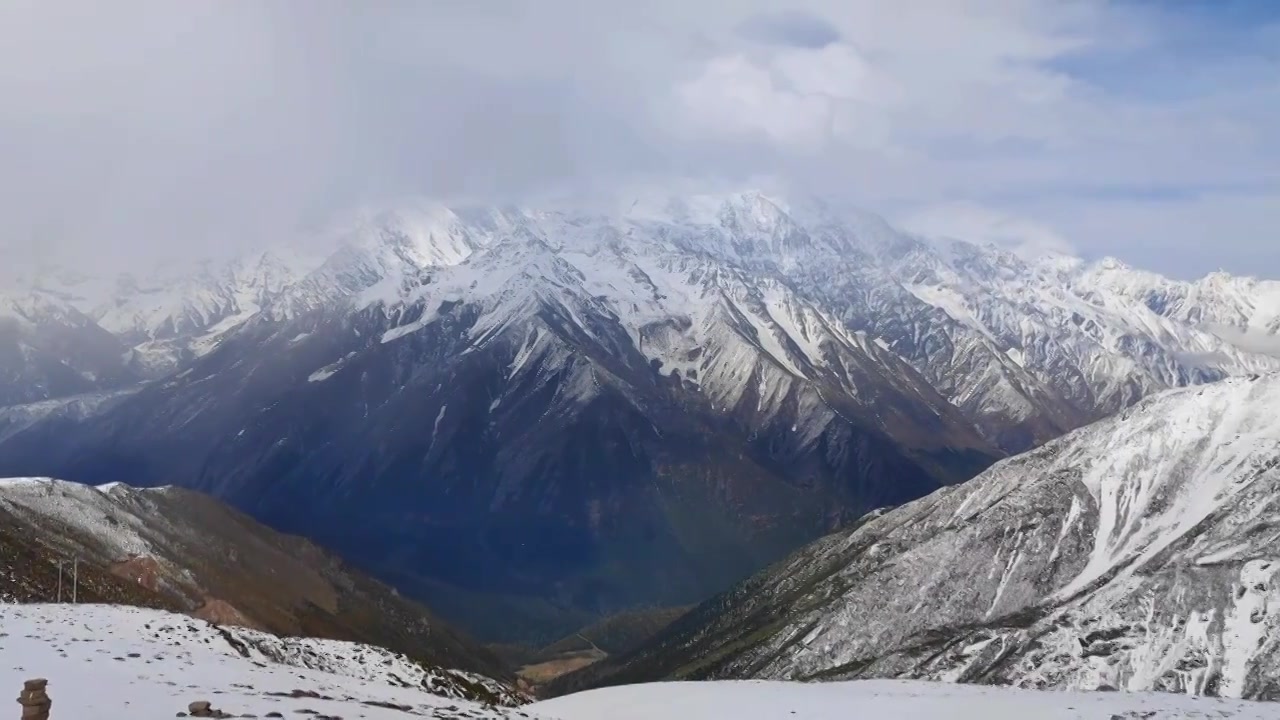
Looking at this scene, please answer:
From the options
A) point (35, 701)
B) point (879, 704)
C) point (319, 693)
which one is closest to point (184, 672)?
point (319, 693)

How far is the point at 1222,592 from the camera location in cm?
18112

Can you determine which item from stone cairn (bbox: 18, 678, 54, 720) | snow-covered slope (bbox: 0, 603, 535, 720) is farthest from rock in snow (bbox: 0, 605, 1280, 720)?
stone cairn (bbox: 18, 678, 54, 720)

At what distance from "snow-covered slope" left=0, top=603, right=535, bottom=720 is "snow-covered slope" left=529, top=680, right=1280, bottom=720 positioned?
34.2 ft

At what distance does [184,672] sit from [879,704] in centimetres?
3613

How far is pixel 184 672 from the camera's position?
5016cm

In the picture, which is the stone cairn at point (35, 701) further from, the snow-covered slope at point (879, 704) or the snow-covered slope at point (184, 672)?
the snow-covered slope at point (879, 704)

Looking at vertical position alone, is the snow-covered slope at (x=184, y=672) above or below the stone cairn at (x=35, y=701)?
below

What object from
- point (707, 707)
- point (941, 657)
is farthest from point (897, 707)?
point (941, 657)

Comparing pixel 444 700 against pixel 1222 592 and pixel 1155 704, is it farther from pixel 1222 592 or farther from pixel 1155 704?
pixel 1222 592

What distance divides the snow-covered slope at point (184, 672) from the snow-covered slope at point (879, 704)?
34.2 feet

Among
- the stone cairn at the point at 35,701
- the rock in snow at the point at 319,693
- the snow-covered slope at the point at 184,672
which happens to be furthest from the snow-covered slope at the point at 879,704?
the stone cairn at the point at 35,701

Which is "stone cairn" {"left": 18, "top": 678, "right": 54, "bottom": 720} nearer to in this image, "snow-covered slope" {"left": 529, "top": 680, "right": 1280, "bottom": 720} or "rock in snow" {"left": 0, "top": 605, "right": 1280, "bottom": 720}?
"rock in snow" {"left": 0, "top": 605, "right": 1280, "bottom": 720}

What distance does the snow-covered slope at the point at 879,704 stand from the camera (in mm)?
54531

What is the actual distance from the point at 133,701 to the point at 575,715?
107ft
